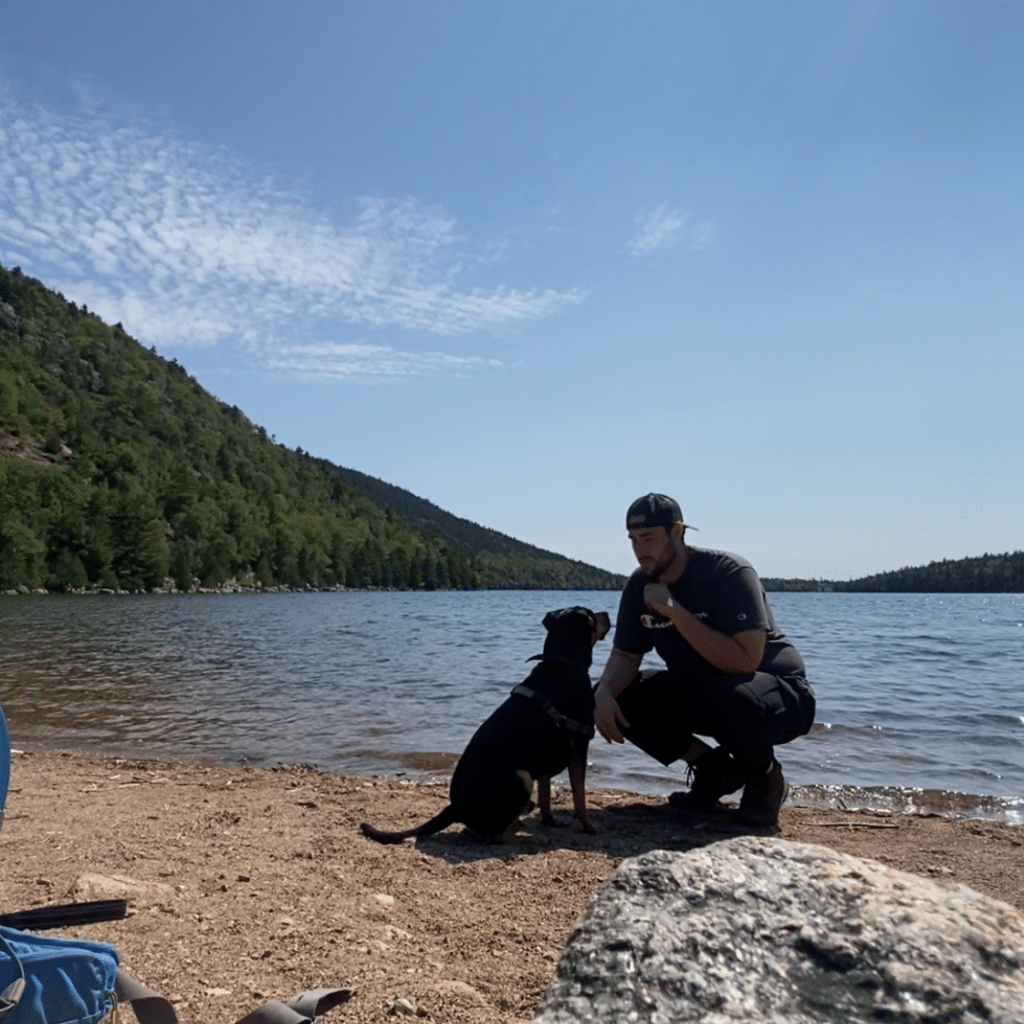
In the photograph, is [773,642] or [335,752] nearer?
[773,642]

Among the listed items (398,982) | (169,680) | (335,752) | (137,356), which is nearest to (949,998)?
(398,982)

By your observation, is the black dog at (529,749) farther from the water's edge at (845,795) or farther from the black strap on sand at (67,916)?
the black strap on sand at (67,916)

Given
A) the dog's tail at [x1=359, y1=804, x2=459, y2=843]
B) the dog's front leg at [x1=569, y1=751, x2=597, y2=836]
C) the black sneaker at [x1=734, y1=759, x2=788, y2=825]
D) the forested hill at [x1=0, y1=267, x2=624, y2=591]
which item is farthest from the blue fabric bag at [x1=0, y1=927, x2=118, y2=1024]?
the forested hill at [x1=0, y1=267, x2=624, y2=591]

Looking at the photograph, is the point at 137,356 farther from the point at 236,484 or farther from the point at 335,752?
the point at 335,752

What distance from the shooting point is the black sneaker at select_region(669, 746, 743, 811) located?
546 centimetres

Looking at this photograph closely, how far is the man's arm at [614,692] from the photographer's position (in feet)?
17.0

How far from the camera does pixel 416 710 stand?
10.8 m

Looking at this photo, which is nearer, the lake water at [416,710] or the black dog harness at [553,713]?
the black dog harness at [553,713]

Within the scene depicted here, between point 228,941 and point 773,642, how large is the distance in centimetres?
362

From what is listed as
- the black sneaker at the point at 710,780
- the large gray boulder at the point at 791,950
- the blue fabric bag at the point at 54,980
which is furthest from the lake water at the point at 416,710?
the blue fabric bag at the point at 54,980

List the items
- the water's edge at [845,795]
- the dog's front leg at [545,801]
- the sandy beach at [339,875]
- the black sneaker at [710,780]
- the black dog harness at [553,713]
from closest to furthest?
Answer: the sandy beach at [339,875] → the black dog harness at [553,713] → the dog's front leg at [545,801] → the black sneaker at [710,780] → the water's edge at [845,795]

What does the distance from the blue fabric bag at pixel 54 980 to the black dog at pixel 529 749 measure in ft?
8.83

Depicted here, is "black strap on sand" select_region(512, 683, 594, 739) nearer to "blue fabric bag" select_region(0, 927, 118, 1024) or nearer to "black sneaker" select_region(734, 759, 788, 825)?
"black sneaker" select_region(734, 759, 788, 825)

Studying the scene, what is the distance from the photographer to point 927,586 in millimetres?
118000
